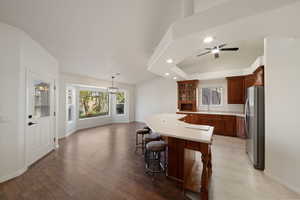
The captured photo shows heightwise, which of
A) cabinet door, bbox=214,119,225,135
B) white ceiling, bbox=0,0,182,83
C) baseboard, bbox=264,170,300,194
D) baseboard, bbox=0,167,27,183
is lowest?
baseboard, bbox=264,170,300,194

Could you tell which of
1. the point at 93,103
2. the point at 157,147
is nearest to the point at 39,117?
the point at 157,147

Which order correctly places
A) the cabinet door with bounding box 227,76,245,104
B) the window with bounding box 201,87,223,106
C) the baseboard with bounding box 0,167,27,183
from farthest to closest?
the window with bounding box 201,87,223,106, the cabinet door with bounding box 227,76,245,104, the baseboard with bounding box 0,167,27,183

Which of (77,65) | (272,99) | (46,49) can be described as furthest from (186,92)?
(46,49)

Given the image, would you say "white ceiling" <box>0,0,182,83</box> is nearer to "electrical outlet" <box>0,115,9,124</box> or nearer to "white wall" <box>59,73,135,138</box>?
"white wall" <box>59,73,135,138</box>

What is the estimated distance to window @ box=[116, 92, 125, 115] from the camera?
7.50 metres

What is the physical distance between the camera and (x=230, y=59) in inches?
197

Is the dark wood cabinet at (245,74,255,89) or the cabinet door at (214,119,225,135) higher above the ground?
the dark wood cabinet at (245,74,255,89)

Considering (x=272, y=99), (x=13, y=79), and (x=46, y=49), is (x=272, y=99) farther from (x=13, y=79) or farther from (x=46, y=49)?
(x=46, y=49)

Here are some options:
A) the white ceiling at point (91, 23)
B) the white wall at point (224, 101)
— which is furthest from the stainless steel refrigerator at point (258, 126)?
the white wall at point (224, 101)

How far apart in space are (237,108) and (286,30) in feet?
13.7

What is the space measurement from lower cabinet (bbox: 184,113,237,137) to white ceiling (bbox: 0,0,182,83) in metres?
3.09

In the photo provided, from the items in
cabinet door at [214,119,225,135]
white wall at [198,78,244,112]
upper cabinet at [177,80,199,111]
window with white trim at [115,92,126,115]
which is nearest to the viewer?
cabinet door at [214,119,225,135]

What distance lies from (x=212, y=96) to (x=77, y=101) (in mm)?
6254

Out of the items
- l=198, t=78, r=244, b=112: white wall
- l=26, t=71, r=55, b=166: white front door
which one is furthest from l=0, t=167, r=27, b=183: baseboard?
l=198, t=78, r=244, b=112: white wall
